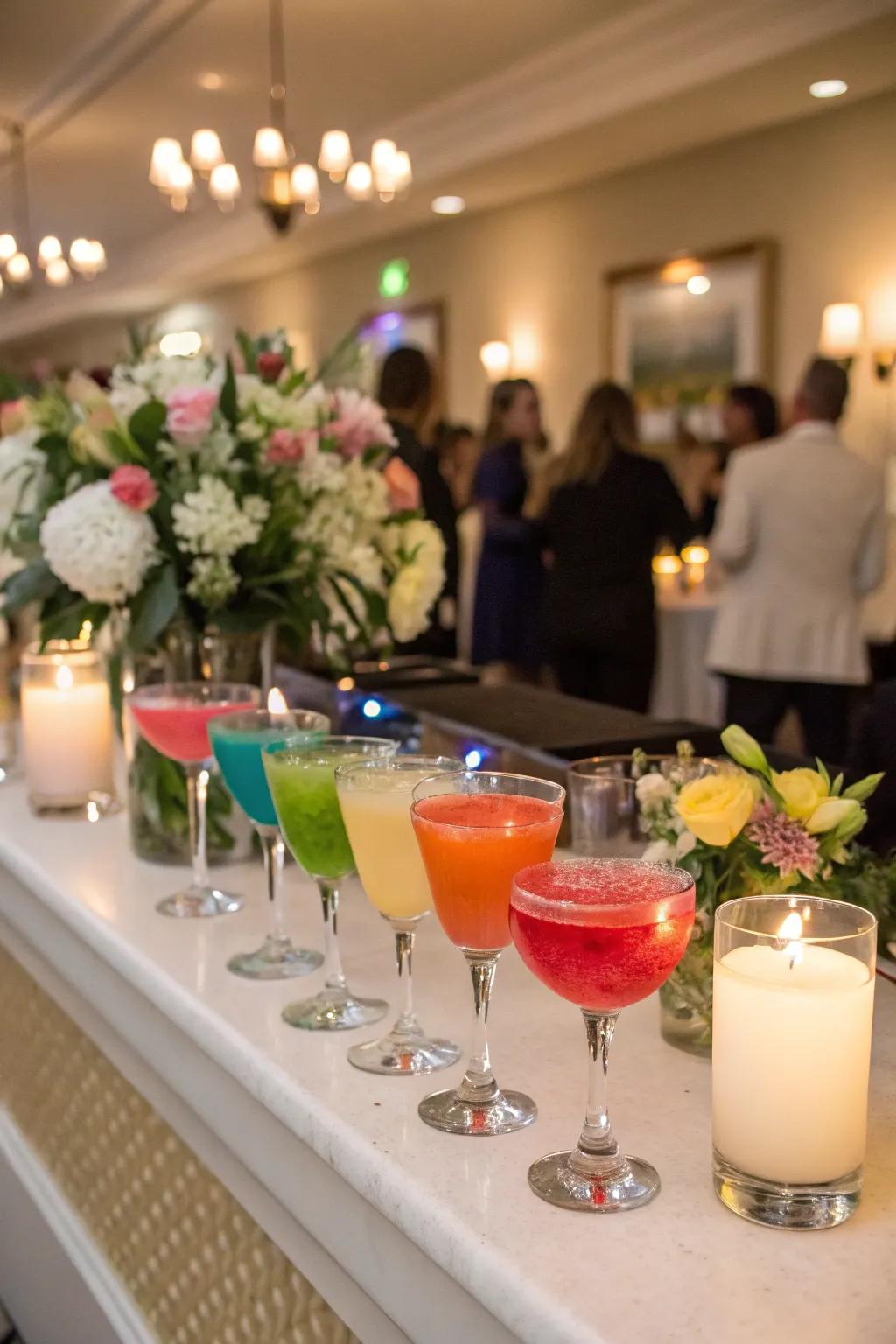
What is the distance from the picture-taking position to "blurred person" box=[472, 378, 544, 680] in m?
4.45

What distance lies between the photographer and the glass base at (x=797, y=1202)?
2.48 ft

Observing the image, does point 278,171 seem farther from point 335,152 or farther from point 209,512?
point 209,512

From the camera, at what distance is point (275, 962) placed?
A: 3.87 ft

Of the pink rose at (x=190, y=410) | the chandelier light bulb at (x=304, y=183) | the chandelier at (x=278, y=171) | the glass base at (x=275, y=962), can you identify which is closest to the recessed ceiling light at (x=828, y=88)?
the chandelier at (x=278, y=171)

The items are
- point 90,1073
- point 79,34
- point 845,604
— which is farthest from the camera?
point 79,34

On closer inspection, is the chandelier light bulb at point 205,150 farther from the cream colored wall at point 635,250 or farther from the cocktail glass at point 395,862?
the cocktail glass at point 395,862

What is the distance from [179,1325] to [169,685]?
23.8 inches

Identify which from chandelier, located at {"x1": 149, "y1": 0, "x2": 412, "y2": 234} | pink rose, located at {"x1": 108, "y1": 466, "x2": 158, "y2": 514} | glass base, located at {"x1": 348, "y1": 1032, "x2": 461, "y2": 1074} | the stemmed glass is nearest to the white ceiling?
chandelier, located at {"x1": 149, "y1": 0, "x2": 412, "y2": 234}

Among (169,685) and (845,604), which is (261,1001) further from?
(845,604)

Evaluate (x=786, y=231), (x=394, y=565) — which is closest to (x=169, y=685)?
(x=394, y=565)

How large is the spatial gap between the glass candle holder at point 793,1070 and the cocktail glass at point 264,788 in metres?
0.47

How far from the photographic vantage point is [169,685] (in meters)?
1.38

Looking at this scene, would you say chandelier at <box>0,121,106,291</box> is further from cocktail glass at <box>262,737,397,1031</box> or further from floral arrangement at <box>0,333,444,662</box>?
cocktail glass at <box>262,737,397,1031</box>

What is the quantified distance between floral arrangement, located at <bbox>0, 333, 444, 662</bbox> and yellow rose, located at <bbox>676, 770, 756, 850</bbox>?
66cm
